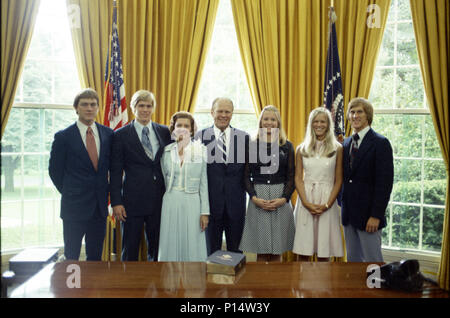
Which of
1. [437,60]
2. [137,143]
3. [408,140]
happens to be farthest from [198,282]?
[437,60]

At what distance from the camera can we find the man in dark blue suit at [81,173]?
109 inches

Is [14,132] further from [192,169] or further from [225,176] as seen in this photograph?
[225,176]

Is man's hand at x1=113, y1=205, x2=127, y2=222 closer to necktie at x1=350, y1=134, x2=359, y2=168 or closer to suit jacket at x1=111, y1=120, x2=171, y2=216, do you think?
suit jacket at x1=111, y1=120, x2=171, y2=216

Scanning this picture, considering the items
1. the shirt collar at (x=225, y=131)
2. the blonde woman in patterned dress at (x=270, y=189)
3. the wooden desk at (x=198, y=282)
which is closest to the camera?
the wooden desk at (x=198, y=282)

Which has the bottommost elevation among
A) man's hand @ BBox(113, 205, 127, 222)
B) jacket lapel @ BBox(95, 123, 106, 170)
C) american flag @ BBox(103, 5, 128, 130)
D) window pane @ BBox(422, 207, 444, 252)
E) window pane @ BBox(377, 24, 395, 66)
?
window pane @ BBox(422, 207, 444, 252)

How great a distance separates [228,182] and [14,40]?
2408 millimetres

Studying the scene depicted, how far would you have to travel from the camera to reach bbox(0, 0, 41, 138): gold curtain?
3.39 m

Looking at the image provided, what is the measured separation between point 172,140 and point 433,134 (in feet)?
8.63

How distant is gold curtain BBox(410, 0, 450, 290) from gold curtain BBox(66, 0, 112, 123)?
119 inches

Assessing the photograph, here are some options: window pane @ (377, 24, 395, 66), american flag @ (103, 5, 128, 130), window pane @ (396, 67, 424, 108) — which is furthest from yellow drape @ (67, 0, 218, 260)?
window pane @ (396, 67, 424, 108)

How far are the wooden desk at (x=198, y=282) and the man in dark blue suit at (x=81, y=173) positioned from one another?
0.82 meters

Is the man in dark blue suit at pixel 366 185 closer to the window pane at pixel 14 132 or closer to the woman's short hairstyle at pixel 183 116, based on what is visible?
the woman's short hairstyle at pixel 183 116

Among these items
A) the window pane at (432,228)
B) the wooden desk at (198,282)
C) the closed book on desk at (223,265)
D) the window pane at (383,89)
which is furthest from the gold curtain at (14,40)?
the window pane at (432,228)
